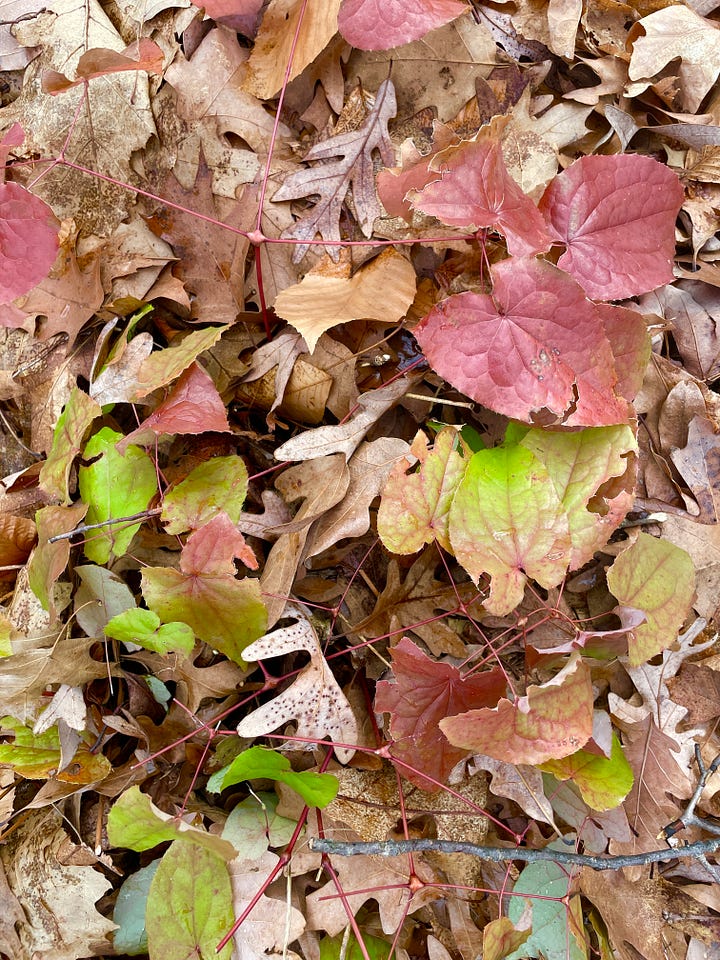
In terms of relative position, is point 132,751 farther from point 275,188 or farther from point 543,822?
point 275,188

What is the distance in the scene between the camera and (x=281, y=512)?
5.34ft

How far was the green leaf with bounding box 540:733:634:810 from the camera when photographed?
4.79 feet

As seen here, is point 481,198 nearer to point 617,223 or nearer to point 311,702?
point 617,223

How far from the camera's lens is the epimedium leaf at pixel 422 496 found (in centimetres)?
145

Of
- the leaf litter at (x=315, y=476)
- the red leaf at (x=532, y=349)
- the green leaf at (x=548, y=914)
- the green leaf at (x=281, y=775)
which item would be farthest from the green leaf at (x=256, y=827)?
the red leaf at (x=532, y=349)

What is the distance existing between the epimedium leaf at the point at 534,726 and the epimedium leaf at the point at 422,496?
0.36m

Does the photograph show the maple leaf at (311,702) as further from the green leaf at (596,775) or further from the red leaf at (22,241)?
the red leaf at (22,241)

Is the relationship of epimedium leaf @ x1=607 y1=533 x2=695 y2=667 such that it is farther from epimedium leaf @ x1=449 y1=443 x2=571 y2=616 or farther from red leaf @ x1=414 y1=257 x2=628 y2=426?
red leaf @ x1=414 y1=257 x2=628 y2=426

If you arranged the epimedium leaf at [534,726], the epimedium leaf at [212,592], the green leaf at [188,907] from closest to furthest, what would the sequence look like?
1. the epimedium leaf at [534,726]
2. the epimedium leaf at [212,592]
3. the green leaf at [188,907]

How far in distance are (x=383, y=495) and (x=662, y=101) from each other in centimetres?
122

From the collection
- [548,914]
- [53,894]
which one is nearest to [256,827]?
[53,894]

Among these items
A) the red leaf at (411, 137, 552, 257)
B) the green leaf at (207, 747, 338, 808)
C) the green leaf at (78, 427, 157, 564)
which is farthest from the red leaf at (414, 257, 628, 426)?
the green leaf at (207, 747, 338, 808)

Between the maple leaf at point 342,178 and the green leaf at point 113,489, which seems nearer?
the green leaf at point 113,489

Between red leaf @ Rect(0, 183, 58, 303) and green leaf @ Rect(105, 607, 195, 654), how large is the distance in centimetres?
74
